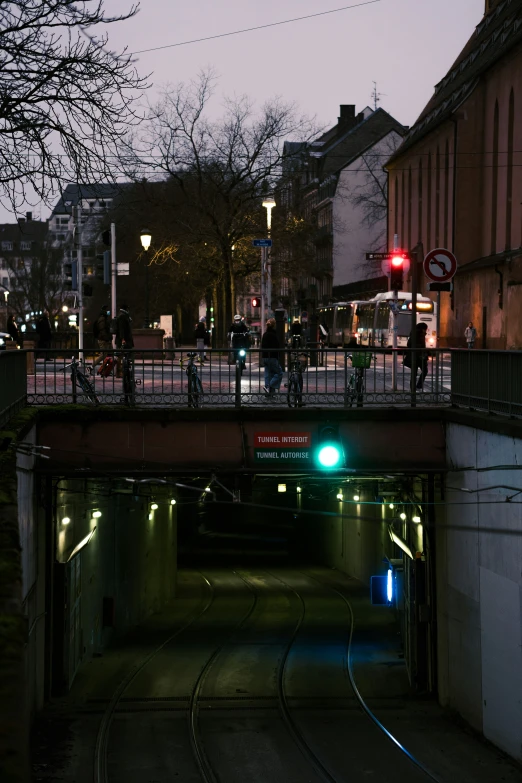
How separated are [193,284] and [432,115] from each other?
1654 centimetres

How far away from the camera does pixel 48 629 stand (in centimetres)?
2125

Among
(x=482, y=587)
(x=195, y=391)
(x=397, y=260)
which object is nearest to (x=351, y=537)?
(x=195, y=391)

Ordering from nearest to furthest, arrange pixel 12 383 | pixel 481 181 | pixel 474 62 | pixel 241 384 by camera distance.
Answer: pixel 12 383
pixel 241 384
pixel 481 181
pixel 474 62

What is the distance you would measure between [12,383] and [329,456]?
5764 millimetres

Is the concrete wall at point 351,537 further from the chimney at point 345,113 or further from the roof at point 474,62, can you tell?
the chimney at point 345,113

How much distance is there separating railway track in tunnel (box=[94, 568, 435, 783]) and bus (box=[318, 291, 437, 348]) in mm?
21659

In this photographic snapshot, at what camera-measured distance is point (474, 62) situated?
61.8 m

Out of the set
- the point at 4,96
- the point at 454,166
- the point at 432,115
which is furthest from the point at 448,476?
the point at 432,115

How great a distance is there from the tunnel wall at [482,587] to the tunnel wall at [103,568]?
20.1 feet

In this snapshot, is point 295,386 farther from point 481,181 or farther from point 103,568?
point 481,181

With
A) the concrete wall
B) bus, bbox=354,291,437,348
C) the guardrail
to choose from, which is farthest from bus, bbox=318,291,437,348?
the guardrail

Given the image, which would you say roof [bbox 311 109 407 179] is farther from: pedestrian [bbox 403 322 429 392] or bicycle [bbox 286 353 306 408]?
bicycle [bbox 286 353 306 408]

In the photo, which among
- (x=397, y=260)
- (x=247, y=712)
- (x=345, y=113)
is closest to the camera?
(x=397, y=260)

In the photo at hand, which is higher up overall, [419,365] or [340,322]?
[340,322]
